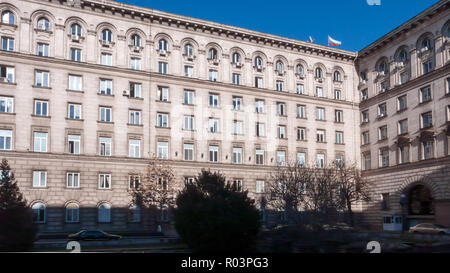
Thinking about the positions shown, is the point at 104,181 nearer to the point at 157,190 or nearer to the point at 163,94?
the point at 157,190

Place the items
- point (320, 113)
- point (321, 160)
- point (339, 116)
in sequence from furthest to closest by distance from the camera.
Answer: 1. point (339, 116)
2. point (320, 113)
3. point (321, 160)

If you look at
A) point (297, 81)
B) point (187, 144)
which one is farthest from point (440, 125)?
point (187, 144)

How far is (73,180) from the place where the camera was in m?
49.8

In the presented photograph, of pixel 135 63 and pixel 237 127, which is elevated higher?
pixel 135 63

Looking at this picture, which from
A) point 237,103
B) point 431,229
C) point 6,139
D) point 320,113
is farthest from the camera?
point 320,113

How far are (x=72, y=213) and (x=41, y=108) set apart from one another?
11.4 meters

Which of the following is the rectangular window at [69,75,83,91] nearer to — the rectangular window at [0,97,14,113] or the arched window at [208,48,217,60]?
the rectangular window at [0,97,14,113]

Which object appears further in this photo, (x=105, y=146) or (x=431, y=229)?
(x=105, y=146)

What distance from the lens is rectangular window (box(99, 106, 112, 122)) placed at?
172 feet

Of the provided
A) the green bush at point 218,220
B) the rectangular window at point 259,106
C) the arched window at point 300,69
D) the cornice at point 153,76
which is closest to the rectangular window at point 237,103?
the cornice at point 153,76

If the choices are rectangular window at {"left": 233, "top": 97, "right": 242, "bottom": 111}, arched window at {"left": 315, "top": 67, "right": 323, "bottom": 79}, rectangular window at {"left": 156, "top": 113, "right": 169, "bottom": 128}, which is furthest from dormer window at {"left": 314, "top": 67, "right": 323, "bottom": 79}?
rectangular window at {"left": 156, "top": 113, "right": 169, "bottom": 128}

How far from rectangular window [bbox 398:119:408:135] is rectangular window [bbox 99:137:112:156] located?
3450 centimetres

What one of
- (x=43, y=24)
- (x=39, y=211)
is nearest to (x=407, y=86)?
(x=43, y=24)

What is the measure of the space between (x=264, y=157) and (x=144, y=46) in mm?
19948
